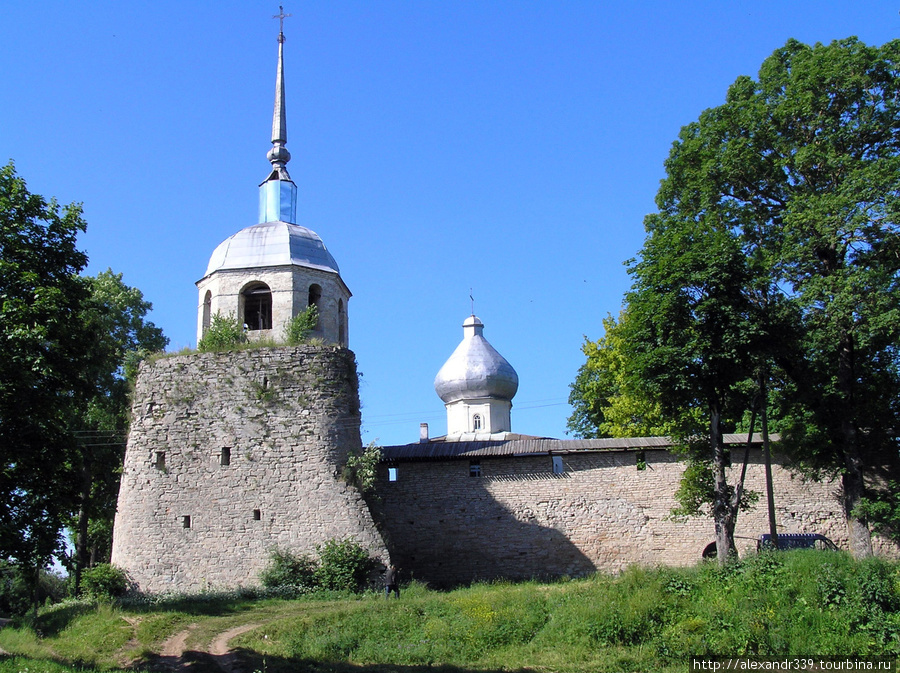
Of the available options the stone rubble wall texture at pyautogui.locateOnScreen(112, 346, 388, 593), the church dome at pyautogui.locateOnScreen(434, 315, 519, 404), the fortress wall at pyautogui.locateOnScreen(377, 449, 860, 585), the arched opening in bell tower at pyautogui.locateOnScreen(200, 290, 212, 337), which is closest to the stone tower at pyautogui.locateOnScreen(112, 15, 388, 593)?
the stone rubble wall texture at pyautogui.locateOnScreen(112, 346, 388, 593)

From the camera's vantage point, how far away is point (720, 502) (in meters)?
17.1

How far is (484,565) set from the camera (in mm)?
20875

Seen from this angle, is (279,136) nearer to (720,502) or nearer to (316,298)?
(316,298)

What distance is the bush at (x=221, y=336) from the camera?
802 inches

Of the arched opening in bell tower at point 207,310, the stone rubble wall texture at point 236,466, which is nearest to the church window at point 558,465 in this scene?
the stone rubble wall texture at point 236,466

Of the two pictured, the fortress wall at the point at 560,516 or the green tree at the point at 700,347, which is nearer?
the green tree at the point at 700,347

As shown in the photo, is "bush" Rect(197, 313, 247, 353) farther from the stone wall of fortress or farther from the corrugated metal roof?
the corrugated metal roof

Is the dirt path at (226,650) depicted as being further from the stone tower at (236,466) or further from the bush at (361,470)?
the bush at (361,470)

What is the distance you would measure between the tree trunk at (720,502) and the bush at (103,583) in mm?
12263

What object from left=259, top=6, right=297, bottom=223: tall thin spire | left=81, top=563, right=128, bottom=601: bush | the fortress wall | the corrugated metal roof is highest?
left=259, top=6, right=297, bottom=223: tall thin spire

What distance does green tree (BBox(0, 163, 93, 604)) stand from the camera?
13.6m

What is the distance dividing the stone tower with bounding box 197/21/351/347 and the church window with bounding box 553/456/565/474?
6306 millimetres

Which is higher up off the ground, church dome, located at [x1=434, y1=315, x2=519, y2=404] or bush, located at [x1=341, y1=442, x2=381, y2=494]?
A: church dome, located at [x1=434, y1=315, x2=519, y2=404]

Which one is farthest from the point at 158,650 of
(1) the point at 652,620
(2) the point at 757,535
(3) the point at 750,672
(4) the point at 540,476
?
(2) the point at 757,535
